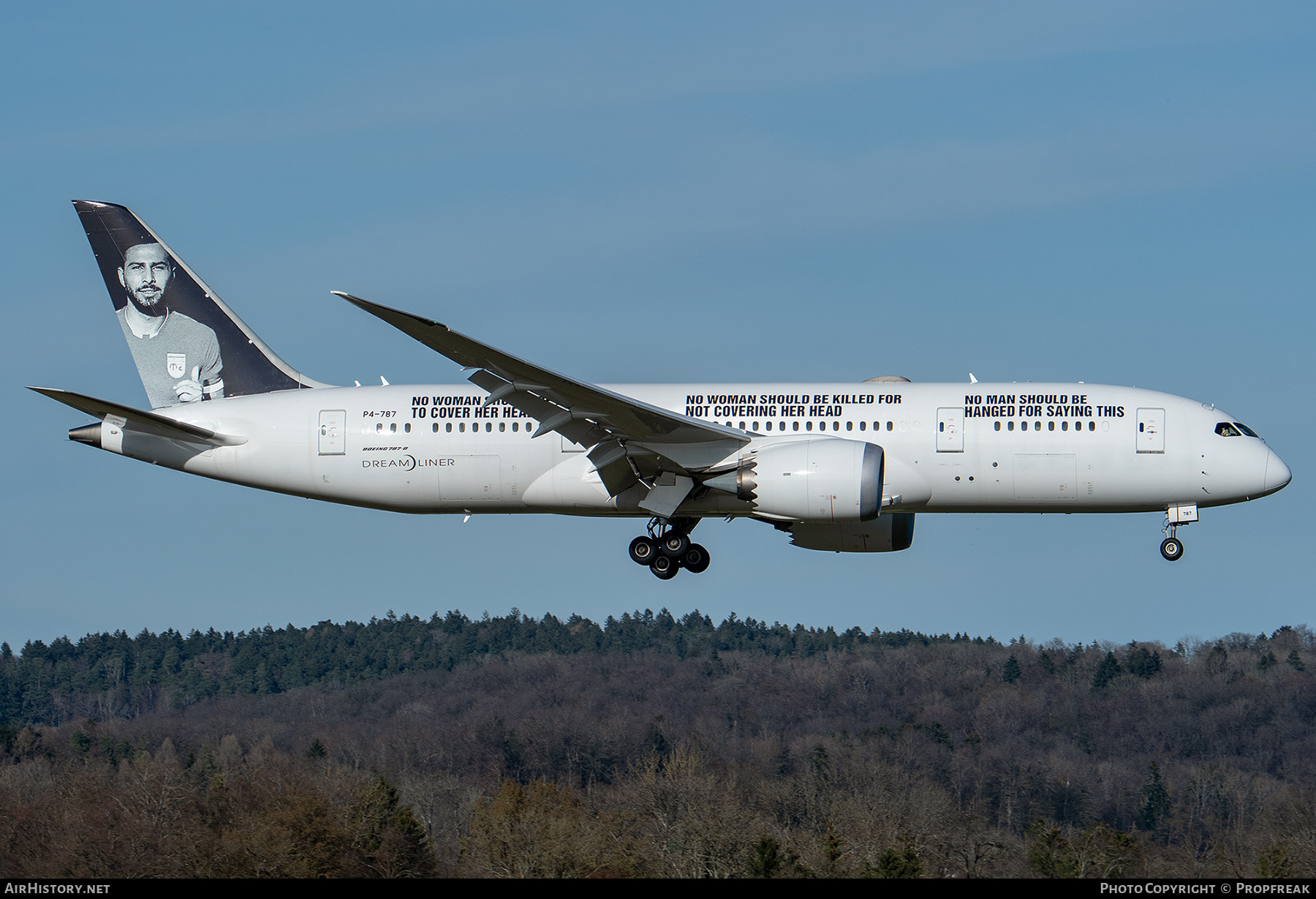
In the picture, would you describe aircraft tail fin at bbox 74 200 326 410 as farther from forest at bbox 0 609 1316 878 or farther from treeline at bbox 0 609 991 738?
treeline at bbox 0 609 991 738

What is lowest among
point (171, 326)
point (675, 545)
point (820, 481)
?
point (675, 545)

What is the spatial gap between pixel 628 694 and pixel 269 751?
127 ft

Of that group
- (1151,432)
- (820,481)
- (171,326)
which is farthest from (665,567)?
(171,326)

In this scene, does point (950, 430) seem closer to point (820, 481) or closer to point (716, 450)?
point (820, 481)

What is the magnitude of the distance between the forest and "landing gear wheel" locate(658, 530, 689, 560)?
15462mm

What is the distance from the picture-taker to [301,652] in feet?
568

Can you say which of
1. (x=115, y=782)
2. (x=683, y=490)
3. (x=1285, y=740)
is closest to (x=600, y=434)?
(x=683, y=490)

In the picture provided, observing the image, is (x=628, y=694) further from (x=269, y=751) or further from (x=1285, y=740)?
(x=1285, y=740)

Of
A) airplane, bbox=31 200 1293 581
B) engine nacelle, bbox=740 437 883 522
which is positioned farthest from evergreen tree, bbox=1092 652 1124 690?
engine nacelle, bbox=740 437 883 522

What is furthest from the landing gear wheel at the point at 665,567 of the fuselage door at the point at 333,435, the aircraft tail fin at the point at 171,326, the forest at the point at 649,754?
the forest at the point at 649,754

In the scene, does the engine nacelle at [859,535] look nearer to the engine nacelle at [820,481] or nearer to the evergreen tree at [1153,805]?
the engine nacelle at [820,481]

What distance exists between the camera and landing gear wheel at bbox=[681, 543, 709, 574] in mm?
38156

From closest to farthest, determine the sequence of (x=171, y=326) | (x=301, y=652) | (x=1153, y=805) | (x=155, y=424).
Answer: (x=155, y=424) → (x=171, y=326) → (x=1153, y=805) → (x=301, y=652)

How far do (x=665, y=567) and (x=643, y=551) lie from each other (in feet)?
2.22
